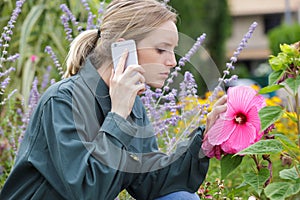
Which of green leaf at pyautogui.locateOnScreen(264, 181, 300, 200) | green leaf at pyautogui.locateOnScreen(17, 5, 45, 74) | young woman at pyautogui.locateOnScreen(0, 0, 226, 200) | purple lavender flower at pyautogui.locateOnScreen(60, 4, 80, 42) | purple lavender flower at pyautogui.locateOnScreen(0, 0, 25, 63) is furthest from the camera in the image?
green leaf at pyautogui.locateOnScreen(17, 5, 45, 74)

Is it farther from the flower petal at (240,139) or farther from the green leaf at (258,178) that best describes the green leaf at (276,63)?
the green leaf at (258,178)

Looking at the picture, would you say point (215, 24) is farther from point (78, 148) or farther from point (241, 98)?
point (78, 148)

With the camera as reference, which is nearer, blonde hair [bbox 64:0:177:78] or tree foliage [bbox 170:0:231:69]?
blonde hair [bbox 64:0:177:78]

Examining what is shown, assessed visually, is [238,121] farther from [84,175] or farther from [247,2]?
[247,2]

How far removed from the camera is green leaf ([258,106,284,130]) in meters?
1.81

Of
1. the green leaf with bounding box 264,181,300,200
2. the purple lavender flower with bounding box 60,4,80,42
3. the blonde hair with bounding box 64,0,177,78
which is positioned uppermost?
the purple lavender flower with bounding box 60,4,80,42

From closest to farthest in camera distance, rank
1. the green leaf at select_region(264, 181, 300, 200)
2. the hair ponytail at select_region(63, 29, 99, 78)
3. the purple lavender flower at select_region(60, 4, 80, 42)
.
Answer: the green leaf at select_region(264, 181, 300, 200), the hair ponytail at select_region(63, 29, 99, 78), the purple lavender flower at select_region(60, 4, 80, 42)

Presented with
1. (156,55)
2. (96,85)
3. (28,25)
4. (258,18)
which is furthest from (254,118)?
(258,18)

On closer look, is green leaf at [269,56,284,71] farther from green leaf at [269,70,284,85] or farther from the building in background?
the building in background

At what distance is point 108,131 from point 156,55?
1.04 feet

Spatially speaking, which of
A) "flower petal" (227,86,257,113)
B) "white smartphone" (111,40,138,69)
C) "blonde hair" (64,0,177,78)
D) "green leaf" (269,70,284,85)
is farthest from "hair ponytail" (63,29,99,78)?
"green leaf" (269,70,284,85)

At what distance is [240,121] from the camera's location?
1971mm

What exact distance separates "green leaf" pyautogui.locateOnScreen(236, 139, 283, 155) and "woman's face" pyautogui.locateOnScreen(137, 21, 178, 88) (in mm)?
412

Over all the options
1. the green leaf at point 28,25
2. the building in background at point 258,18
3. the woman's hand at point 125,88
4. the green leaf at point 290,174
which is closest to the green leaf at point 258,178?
the green leaf at point 290,174
